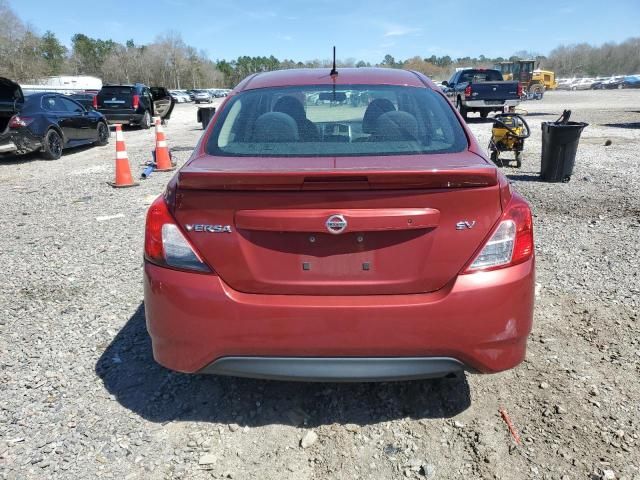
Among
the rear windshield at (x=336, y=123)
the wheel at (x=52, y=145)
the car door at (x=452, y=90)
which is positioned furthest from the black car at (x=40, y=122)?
the car door at (x=452, y=90)

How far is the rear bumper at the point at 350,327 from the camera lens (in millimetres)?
2199

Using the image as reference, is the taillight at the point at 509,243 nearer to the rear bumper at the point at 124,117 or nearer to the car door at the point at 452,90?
the rear bumper at the point at 124,117

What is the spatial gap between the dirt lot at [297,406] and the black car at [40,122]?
7245mm

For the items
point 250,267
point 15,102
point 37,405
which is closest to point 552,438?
point 250,267

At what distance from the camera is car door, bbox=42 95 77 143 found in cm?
1150

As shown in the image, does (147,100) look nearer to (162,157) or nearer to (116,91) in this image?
(116,91)

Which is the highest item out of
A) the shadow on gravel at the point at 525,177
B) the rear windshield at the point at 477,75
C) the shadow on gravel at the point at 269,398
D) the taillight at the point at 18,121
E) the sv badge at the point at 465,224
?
the rear windshield at the point at 477,75

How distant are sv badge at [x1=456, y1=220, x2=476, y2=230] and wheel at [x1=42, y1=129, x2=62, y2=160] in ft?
37.0

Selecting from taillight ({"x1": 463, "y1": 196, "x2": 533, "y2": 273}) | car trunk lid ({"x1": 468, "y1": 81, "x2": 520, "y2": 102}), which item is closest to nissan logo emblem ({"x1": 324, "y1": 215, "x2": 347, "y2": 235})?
taillight ({"x1": 463, "y1": 196, "x2": 533, "y2": 273})

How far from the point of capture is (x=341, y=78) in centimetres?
328

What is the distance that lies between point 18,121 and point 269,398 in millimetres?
10105

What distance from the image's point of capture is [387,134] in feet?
8.93

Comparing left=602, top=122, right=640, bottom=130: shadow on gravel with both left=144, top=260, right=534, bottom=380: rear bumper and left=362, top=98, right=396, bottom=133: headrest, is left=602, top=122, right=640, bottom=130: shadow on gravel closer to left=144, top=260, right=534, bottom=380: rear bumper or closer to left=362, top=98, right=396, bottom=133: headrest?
left=362, top=98, right=396, bottom=133: headrest

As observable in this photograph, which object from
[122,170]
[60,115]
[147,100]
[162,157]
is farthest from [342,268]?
[147,100]
